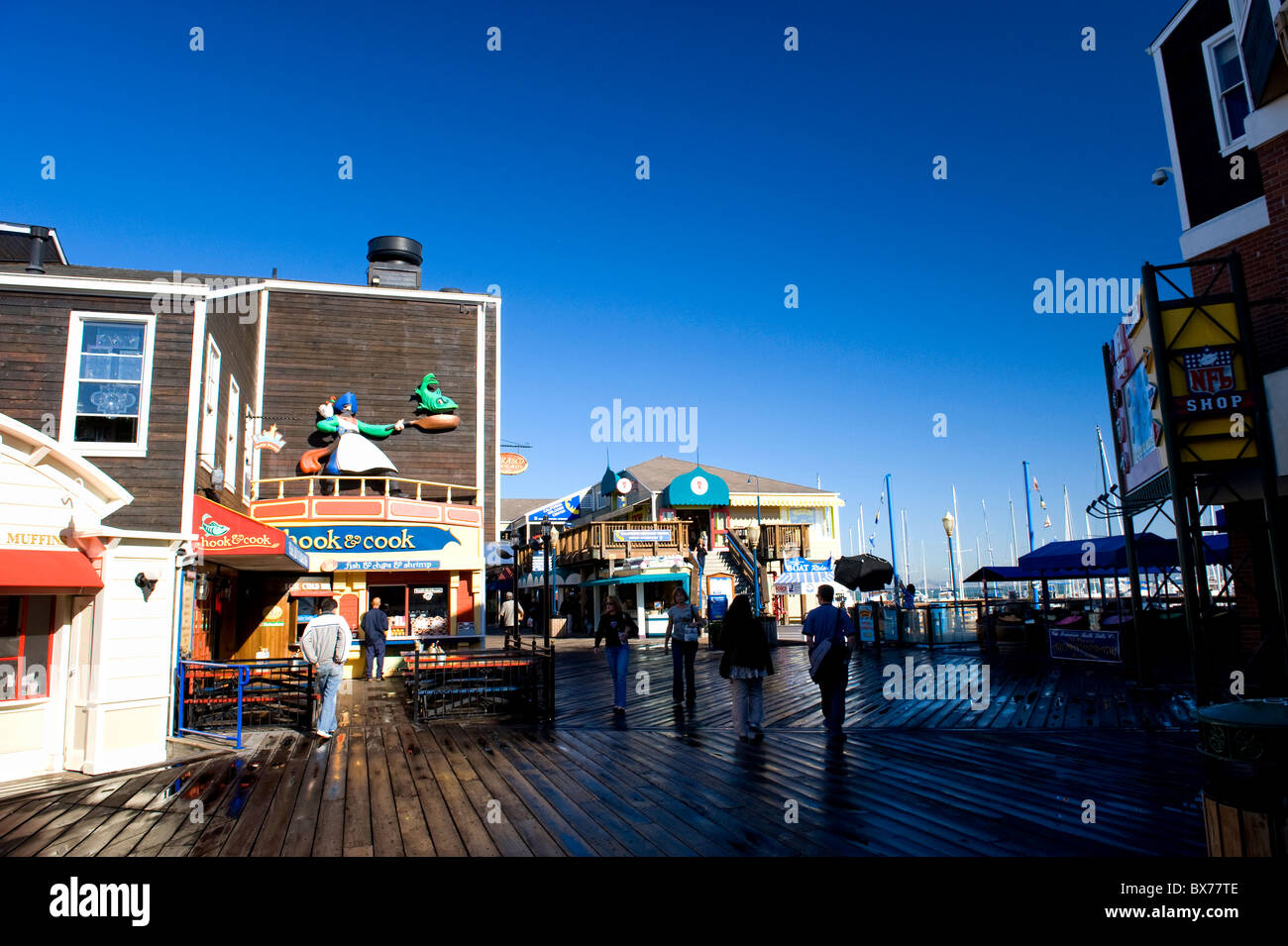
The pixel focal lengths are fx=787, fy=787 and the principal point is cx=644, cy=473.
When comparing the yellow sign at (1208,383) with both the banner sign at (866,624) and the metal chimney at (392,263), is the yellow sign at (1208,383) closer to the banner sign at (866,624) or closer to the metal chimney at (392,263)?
the banner sign at (866,624)

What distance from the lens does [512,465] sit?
79.8 ft

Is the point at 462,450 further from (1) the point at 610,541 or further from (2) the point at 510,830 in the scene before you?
(2) the point at 510,830

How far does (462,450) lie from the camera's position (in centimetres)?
2053

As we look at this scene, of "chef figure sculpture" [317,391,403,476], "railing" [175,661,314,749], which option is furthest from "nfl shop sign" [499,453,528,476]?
"railing" [175,661,314,749]

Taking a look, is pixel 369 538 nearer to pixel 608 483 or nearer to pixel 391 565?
pixel 391 565

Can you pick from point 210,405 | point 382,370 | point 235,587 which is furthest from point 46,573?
point 382,370

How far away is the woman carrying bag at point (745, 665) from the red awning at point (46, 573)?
631 cm

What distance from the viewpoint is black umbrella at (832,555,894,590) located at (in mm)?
21328

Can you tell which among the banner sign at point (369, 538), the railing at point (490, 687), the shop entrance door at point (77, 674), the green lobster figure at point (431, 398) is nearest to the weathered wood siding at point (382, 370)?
the green lobster figure at point (431, 398)

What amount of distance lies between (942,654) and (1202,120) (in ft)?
38.4
